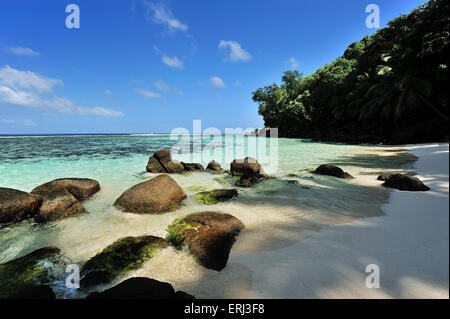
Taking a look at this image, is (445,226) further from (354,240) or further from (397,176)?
(397,176)

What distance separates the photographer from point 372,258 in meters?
1.66

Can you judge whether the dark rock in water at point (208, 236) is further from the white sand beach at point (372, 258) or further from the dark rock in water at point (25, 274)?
the dark rock in water at point (25, 274)

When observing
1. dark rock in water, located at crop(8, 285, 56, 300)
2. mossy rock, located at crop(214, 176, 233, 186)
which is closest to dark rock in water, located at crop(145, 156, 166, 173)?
mossy rock, located at crop(214, 176, 233, 186)

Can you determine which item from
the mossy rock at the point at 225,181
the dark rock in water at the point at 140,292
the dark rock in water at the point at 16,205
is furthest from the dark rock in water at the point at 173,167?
the dark rock in water at the point at 140,292

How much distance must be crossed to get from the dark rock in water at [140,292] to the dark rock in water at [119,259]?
19.8 inches

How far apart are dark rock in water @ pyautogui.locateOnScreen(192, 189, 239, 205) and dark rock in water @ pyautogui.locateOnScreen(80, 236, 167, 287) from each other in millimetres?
1715

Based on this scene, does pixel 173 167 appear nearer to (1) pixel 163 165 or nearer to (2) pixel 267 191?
(1) pixel 163 165

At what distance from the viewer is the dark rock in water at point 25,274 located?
5.75ft

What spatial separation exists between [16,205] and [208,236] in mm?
3674

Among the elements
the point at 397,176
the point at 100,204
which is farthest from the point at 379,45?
the point at 100,204

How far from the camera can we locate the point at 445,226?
30.7 inches

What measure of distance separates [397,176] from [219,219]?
454 cm

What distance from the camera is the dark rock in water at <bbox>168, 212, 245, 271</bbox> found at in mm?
2138

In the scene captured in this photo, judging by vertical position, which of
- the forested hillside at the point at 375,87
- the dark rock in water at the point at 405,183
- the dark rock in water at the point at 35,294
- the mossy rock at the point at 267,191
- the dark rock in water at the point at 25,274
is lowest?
the dark rock in water at the point at 25,274
